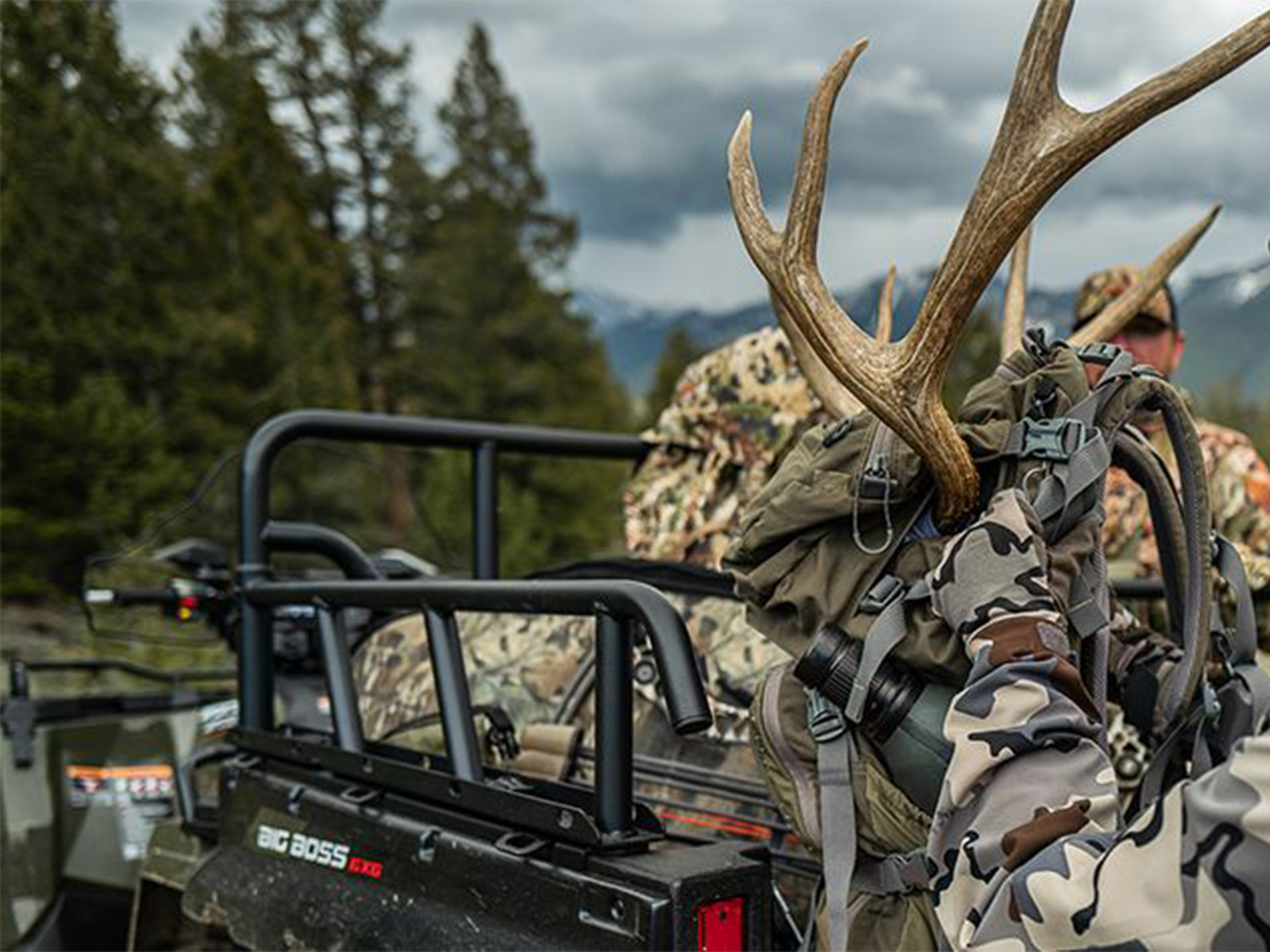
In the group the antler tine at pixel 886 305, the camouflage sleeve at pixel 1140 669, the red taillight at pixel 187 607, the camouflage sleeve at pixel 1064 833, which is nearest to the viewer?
the camouflage sleeve at pixel 1064 833

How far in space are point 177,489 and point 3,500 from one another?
2985 millimetres

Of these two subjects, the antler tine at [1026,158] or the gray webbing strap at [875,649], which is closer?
the antler tine at [1026,158]

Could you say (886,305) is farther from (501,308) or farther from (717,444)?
(501,308)

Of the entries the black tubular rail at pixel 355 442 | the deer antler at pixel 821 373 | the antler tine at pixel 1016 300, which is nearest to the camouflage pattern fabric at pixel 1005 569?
the deer antler at pixel 821 373

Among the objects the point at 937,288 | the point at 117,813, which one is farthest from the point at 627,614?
the point at 117,813

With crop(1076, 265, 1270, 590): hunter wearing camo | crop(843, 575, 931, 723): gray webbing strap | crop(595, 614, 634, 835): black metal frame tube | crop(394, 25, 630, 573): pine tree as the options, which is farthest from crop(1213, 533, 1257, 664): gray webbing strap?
crop(394, 25, 630, 573): pine tree

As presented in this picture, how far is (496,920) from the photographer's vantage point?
2.71 meters

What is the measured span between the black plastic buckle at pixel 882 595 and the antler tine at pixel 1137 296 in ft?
4.59

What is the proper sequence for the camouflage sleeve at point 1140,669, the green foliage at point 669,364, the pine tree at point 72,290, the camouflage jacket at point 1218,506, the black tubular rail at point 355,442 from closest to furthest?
the camouflage sleeve at point 1140,669 < the black tubular rail at point 355,442 < the camouflage jacket at point 1218,506 < the pine tree at point 72,290 < the green foliage at point 669,364

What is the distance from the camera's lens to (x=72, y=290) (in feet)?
88.7

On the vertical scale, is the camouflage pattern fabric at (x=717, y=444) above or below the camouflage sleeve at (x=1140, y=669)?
above

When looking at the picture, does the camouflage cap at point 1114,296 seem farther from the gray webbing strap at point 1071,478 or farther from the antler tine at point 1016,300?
the gray webbing strap at point 1071,478

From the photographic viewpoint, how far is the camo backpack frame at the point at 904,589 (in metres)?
2.34

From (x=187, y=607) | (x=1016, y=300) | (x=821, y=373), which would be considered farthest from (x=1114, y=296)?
(x=187, y=607)
